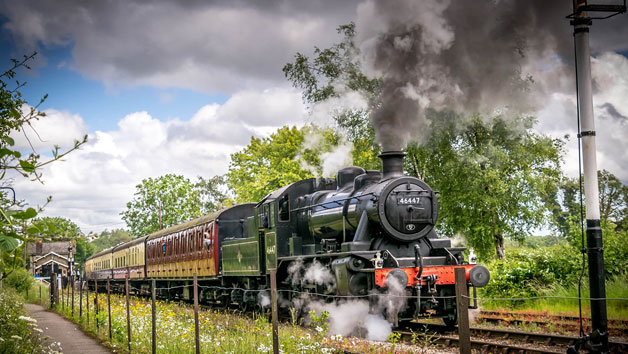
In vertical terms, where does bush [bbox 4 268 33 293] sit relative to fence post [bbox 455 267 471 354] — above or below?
below

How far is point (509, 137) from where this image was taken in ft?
77.9

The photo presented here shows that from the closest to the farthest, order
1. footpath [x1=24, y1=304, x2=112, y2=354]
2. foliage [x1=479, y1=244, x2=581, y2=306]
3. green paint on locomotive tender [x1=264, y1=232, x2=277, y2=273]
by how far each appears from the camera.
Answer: footpath [x1=24, y1=304, x2=112, y2=354] → green paint on locomotive tender [x1=264, y1=232, x2=277, y2=273] → foliage [x1=479, y1=244, x2=581, y2=306]

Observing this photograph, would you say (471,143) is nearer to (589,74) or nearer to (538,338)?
(538,338)

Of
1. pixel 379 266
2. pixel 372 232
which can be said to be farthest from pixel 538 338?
pixel 372 232

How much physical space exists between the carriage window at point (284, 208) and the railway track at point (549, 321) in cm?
490

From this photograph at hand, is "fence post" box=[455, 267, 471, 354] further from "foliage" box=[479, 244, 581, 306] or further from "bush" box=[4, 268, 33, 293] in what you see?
"bush" box=[4, 268, 33, 293]

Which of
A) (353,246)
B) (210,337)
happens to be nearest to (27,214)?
(210,337)

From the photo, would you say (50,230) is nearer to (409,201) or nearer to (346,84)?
(409,201)

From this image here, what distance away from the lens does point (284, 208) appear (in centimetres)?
1367

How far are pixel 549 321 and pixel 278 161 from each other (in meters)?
28.7

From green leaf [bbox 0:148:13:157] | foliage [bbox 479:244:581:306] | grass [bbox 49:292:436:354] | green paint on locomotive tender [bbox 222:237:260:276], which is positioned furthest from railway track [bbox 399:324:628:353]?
green leaf [bbox 0:148:13:157]

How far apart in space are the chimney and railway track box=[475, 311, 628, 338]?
145 inches

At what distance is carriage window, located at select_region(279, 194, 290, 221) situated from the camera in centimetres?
1361

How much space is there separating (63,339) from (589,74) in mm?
11317
